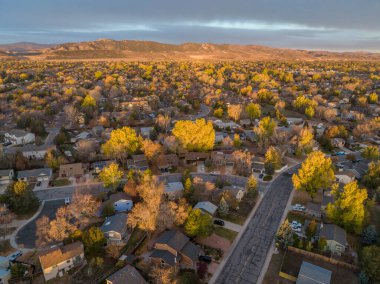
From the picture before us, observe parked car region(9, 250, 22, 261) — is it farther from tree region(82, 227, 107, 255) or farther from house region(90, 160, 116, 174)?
house region(90, 160, 116, 174)

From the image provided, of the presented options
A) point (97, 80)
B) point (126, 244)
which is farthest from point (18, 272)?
point (97, 80)

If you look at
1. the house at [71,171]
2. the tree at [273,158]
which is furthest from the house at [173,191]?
the tree at [273,158]

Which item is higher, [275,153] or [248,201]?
[275,153]

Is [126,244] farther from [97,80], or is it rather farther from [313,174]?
[97,80]

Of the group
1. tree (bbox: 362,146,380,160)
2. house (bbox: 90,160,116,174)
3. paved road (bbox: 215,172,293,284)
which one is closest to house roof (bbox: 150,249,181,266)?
paved road (bbox: 215,172,293,284)

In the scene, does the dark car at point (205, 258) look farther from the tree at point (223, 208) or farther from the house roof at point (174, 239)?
the tree at point (223, 208)
